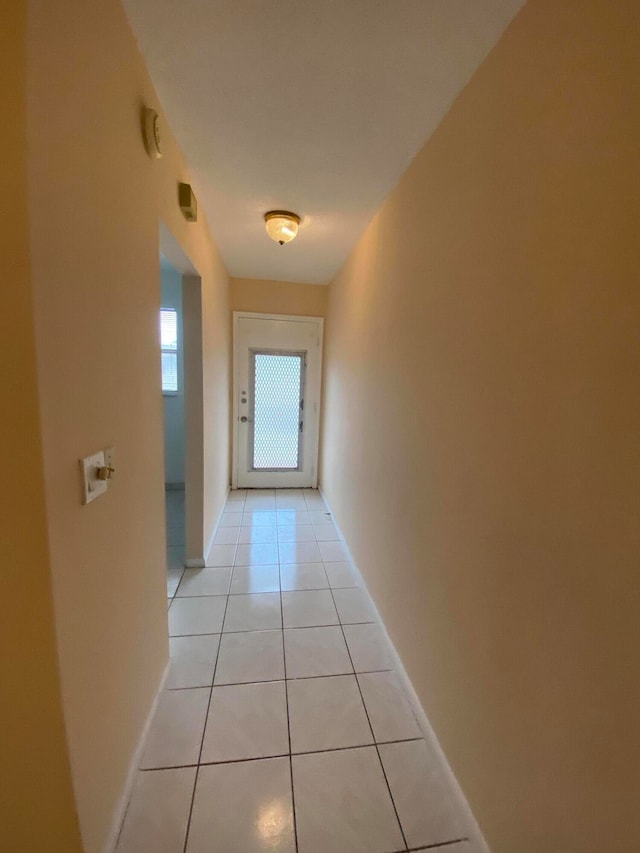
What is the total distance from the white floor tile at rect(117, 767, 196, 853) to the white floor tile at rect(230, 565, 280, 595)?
101 cm

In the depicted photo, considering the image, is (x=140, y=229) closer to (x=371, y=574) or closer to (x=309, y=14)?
(x=309, y=14)

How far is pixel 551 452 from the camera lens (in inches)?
32.1

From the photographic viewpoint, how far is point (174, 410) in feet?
13.0

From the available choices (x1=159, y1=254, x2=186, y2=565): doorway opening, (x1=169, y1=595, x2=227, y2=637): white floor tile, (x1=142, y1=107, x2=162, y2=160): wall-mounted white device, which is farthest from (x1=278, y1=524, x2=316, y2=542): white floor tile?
(x1=142, y1=107, x2=162, y2=160): wall-mounted white device

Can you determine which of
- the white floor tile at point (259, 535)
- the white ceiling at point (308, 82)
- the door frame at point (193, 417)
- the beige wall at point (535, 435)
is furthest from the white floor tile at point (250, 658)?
the white ceiling at point (308, 82)

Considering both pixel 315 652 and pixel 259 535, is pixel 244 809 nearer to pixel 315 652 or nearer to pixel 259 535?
pixel 315 652

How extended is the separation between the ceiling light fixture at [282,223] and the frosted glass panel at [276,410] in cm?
175

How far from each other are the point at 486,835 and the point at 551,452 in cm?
117

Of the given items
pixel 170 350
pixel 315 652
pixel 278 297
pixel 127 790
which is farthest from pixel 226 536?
pixel 278 297

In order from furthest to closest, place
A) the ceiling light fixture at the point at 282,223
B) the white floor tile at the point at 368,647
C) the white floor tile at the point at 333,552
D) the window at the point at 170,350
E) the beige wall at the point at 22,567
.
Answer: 1. the window at the point at 170,350
2. the white floor tile at the point at 333,552
3. the ceiling light fixture at the point at 282,223
4. the white floor tile at the point at 368,647
5. the beige wall at the point at 22,567

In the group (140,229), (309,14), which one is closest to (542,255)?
(309,14)

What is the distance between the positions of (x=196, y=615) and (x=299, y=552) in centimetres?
92

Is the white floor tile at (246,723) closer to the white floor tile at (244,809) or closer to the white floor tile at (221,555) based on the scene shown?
the white floor tile at (244,809)

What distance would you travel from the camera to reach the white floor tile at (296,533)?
2.94 m
